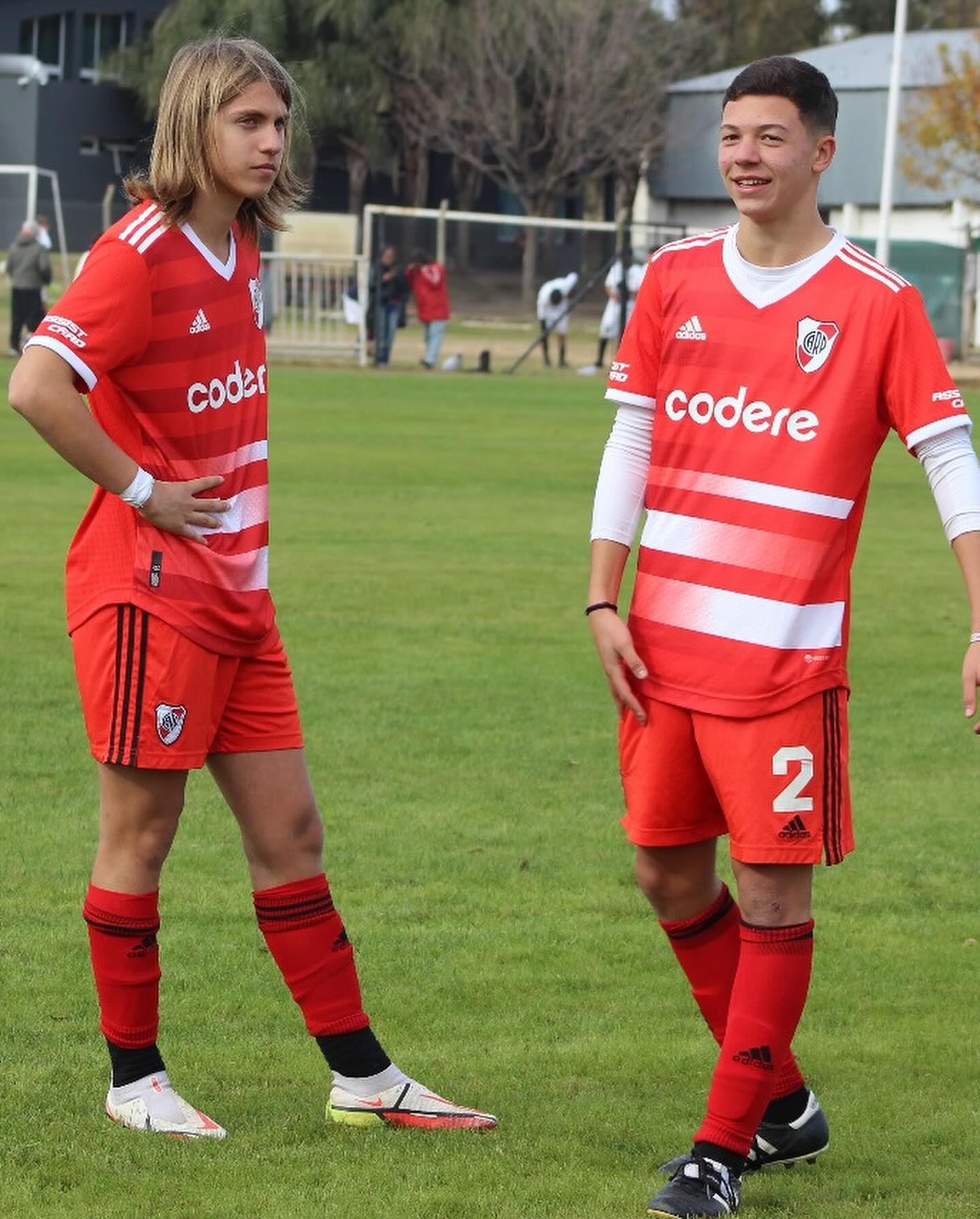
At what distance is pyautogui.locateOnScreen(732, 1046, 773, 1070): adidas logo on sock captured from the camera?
13.4 feet

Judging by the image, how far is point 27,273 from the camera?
30.3 m

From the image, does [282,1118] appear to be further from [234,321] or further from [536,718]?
[536,718]

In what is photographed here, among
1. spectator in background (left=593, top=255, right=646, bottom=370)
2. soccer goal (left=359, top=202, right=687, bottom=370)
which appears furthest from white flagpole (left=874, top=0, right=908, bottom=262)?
spectator in background (left=593, top=255, right=646, bottom=370)

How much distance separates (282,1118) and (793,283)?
212cm

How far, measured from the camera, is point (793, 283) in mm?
4121

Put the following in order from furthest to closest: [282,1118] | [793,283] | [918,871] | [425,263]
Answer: [425,263]
[918,871]
[282,1118]
[793,283]

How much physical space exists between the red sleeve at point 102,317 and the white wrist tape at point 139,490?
21cm

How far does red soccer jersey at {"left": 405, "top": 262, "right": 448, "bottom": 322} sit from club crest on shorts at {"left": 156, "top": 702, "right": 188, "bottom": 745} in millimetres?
29445

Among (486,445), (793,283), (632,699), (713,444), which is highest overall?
(793,283)

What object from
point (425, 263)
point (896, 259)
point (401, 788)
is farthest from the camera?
point (896, 259)

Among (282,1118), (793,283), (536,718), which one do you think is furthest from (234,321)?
(536,718)

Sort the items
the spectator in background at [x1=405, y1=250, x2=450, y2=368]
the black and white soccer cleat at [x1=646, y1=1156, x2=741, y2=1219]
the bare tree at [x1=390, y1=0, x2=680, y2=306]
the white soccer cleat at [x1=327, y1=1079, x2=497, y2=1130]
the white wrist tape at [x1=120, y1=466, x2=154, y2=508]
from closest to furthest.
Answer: the black and white soccer cleat at [x1=646, y1=1156, x2=741, y2=1219]
the white wrist tape at [x1=120, y1=466, x2=154, y2=508]
the white soccer cleat at [x1=327, y1=1079, x2=497, y2=1130]
the spectator in background at [x1=405, y1=250, x2=450, y2=368]
the bare tree at [x1=390, y1=0, x2=680, y2=306]

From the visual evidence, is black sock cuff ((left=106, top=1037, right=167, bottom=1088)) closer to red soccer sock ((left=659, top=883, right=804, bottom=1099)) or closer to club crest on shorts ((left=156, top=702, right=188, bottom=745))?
club crest on shorts ((left=156, top=702, right=188, bottom=745))

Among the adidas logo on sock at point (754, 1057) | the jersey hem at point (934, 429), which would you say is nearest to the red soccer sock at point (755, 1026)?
the adidas logo on sock at point (754, 1057)
